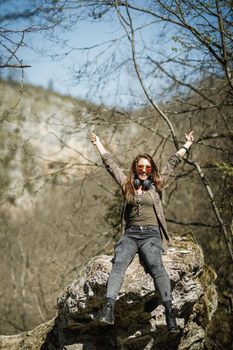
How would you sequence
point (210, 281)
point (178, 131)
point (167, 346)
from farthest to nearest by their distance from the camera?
1. point (178, 131)
2. point (210, 281)
3. point (167, 346)

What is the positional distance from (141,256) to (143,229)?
317 millimetres

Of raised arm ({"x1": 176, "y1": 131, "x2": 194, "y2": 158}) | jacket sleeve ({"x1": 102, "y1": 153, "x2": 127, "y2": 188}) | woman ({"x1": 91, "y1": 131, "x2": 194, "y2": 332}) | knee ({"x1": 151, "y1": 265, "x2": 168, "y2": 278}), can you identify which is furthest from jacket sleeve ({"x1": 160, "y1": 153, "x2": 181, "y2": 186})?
knee ({"x1": 151, "y1": 265, "x2": 168, "y2": 278})

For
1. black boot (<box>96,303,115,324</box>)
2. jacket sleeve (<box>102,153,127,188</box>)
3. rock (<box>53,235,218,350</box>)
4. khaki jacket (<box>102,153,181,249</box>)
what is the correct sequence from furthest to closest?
jacket sleeve (<box>102,153,127,188</box>) < khaki jacket (<box>102,153,181,249</box>) < rock (<box>53,235,218,350</box>) < black boot (<box>96,303,115,324</box>)

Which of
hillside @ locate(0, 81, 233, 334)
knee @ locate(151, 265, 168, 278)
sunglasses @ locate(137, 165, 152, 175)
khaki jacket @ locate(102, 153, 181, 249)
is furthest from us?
hillside @ locate(0, 81, 233, 334)

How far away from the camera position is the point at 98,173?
9875 mm

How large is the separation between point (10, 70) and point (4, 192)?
4676 mm

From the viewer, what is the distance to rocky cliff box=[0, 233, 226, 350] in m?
4.66

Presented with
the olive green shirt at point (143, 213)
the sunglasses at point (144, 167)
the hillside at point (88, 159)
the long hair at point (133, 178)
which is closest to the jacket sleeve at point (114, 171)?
the long hair at point (133, 178)

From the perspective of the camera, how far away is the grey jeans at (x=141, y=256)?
14.4 feet

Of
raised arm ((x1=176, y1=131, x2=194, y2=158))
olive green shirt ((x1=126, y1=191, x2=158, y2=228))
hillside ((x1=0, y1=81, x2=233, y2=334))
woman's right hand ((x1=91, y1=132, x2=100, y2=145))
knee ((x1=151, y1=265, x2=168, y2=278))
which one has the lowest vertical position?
knee ((x1=151, y1=265, x2=168, y2=278))

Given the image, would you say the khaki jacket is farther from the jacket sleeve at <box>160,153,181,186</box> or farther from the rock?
the rock

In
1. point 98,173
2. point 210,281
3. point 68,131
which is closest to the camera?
point 210,281

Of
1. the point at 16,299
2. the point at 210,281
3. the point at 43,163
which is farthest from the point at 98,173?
the point at 16,299

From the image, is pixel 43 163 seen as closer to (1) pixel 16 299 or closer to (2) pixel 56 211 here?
(1) pixel 16 299
